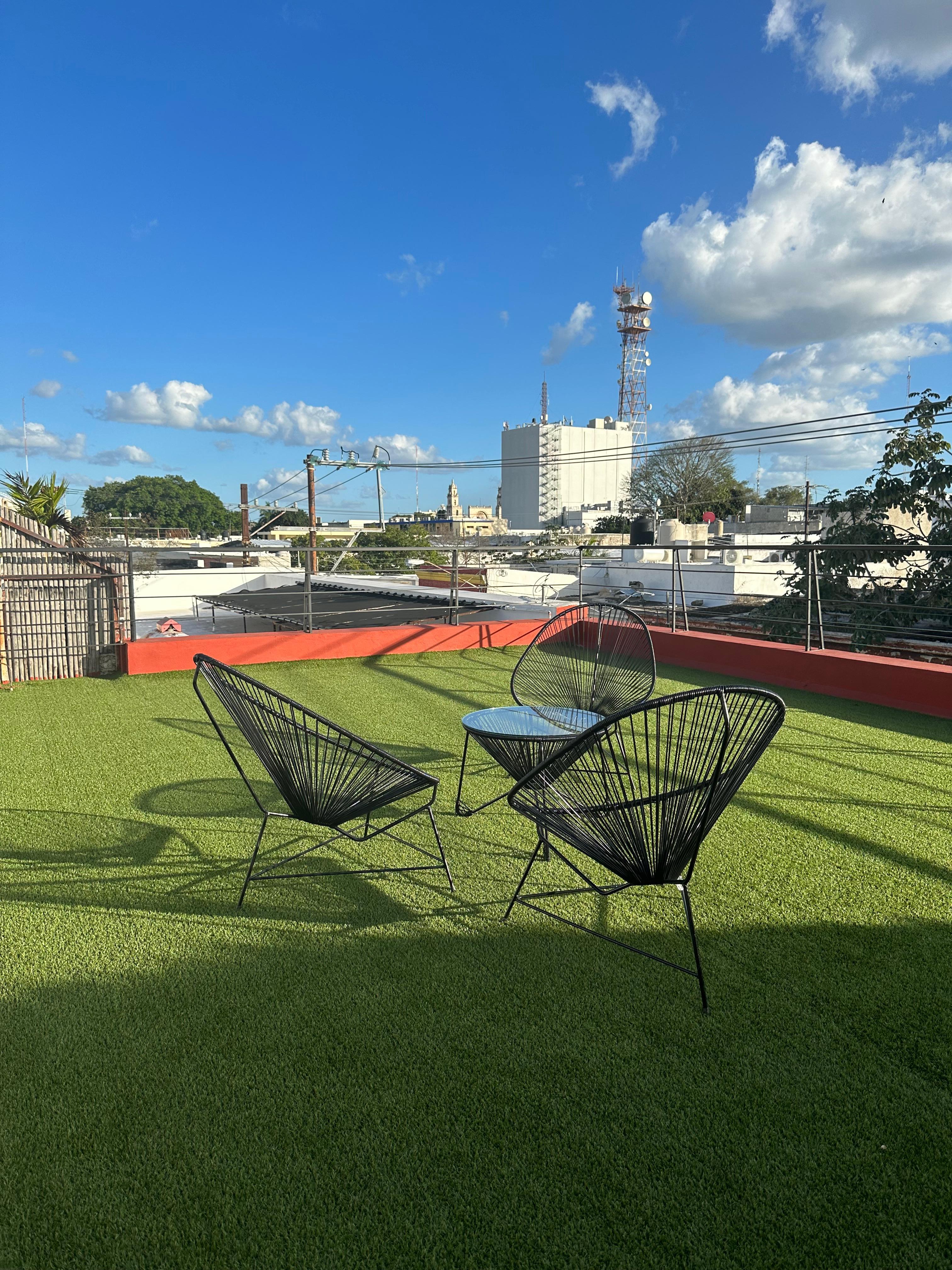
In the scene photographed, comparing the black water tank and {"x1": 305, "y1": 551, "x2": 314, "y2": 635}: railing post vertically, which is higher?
the black water tank

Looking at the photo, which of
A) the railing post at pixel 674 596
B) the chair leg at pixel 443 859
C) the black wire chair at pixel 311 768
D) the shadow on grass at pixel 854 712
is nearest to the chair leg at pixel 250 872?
the black wire chair at pixel 311 768

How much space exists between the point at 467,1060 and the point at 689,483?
75.4 metres

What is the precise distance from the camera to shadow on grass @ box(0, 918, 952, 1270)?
1.40 m

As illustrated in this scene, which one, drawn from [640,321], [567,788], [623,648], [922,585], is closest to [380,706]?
[623,648]

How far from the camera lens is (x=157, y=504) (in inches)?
3583

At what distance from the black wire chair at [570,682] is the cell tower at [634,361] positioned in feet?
326

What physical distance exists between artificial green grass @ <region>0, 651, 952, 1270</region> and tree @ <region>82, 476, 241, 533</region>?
88.8 metres

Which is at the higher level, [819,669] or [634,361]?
[634,361]

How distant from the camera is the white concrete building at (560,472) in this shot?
107 m

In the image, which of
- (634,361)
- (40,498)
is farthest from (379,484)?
(634,361)

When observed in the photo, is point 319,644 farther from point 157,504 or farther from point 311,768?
point 157,504

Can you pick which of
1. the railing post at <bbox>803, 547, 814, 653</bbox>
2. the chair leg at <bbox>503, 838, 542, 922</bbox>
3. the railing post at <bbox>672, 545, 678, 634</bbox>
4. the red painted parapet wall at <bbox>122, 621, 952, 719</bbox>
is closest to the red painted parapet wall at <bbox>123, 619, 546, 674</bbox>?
the red painted parapet wall at <bbox>122, 621, 952, 719</bbox>

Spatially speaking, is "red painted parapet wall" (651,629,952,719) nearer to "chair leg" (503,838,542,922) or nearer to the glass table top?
the glass table top

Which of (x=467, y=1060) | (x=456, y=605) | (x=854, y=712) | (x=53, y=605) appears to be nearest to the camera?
(x=467, y=1060)
